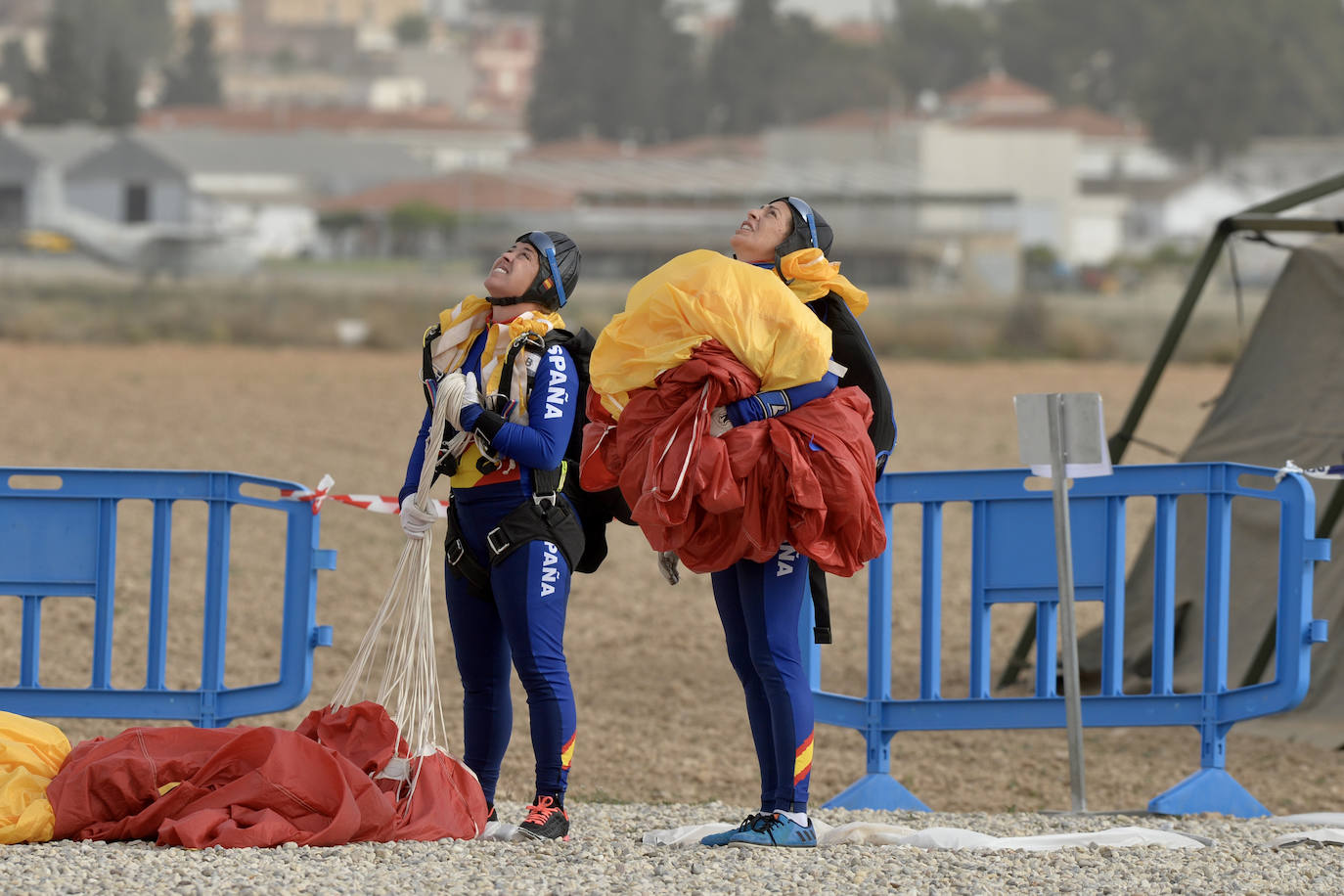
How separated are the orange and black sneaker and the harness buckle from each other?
0.70 meters

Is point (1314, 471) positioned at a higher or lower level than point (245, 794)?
higher

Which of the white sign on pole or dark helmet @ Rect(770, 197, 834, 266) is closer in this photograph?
dark helmet @ Rect(770, 197, 834, 266)

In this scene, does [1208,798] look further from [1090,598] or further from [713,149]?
[713,149]

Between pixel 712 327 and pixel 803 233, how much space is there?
423mm

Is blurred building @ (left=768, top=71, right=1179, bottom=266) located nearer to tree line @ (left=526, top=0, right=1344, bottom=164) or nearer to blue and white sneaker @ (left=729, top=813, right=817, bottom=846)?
tree line @ (left=526, top=0, right=1344, bottom=164)

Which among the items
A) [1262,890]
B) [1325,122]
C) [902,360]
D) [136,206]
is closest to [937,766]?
[1262,890]

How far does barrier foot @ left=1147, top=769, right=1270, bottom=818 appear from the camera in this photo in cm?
611

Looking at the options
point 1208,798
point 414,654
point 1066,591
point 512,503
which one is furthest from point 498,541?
point 1208,798

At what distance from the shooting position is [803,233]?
5.07 m

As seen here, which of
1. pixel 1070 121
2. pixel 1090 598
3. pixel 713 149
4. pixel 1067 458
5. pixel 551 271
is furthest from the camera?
pixel 1070 121

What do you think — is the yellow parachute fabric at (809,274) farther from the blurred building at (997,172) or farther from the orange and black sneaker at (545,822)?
the blurred building at (997,172)

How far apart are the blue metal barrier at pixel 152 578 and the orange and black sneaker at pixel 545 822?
4.34 feet

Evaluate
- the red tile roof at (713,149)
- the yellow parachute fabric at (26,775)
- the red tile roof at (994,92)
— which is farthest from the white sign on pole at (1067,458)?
the red tile roof at (994,92)

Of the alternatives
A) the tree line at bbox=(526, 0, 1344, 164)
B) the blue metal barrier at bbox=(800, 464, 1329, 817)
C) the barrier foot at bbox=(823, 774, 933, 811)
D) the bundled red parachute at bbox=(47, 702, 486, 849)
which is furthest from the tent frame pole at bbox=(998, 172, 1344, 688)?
the tree line at bbox=(526, 0, 1344, 164)
